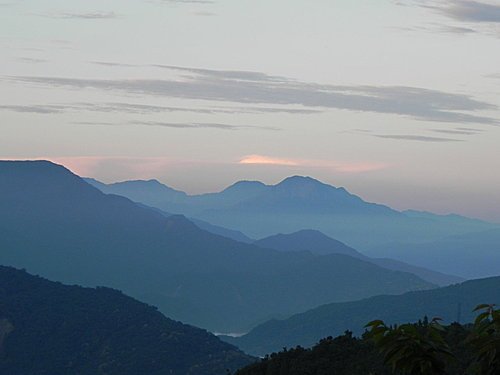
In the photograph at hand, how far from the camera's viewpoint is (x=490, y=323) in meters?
27.7

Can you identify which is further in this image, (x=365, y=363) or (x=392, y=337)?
(x=365, y=363)

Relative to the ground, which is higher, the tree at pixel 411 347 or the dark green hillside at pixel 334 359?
the tree at pixel 411 347

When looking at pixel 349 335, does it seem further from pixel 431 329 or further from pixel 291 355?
pixel 431 329

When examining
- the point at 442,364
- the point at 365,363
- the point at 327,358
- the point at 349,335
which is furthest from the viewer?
the point at 349,335

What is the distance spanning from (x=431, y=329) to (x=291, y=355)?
79.6 m

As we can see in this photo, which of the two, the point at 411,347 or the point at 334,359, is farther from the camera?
the point at 334,359

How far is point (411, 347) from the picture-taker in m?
26.4

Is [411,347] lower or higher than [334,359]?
higher

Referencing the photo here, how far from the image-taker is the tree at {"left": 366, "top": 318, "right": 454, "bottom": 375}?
Result: 2622 cm

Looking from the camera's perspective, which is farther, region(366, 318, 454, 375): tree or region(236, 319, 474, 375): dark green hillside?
→ region(236, 319, 474, 375): dark green hillside

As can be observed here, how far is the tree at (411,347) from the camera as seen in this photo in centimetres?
2622

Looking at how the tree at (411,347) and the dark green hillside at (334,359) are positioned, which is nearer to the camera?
the tree at (411,347)

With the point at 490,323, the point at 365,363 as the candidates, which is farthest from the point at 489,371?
the point at 365,363

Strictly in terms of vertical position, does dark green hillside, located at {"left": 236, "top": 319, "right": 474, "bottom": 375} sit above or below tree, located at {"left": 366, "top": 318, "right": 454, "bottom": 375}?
below
